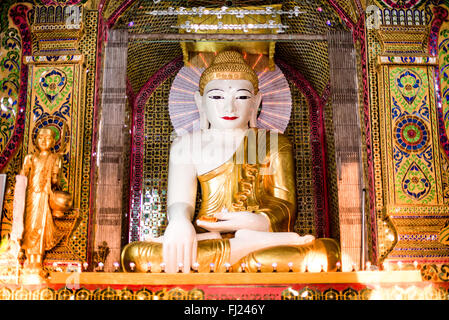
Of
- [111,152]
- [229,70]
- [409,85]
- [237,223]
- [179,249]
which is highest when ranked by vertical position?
[229,70]

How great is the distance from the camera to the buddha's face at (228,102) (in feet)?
19.9

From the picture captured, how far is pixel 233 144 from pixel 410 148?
5.35ft

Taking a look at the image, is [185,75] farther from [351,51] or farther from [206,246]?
[206,246]

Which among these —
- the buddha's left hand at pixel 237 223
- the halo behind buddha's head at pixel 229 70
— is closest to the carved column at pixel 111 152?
the buddha's left hand at pixel 237 223

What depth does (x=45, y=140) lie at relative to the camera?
5180mm

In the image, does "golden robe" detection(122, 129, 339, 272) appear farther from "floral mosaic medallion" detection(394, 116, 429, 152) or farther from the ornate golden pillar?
"floral mosaic medallion" detection(394, 116, 429, 152)

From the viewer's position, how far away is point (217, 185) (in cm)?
591

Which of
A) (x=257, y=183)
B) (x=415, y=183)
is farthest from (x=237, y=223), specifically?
(x=415, y=183)

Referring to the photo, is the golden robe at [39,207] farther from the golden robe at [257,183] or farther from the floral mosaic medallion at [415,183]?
the floral mosaic medallion at [415,183]

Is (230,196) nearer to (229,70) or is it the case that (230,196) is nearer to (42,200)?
(229,70)

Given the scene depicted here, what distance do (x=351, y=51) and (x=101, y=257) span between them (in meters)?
2.85

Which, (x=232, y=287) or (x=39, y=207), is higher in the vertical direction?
(x=39, y=207)
